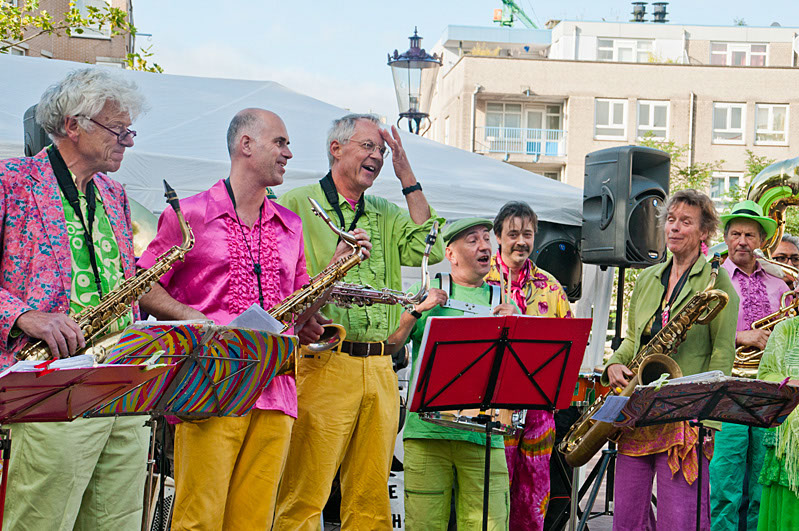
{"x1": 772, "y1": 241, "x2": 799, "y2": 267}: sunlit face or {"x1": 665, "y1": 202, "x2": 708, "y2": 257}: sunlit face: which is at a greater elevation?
{"x1": 665, "y1": 202, "x2": 708, "y2": 257}: sunlit face

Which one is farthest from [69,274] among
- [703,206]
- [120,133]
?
[703,206]

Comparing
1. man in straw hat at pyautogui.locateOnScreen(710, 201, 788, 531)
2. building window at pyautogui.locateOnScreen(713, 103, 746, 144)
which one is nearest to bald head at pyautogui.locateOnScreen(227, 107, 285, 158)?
man in straw hat at pyautogui.locateOnScreen(710, 201, 788, 531)

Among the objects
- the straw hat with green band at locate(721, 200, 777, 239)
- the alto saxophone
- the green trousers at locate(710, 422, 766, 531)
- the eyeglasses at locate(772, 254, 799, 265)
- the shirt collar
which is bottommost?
the green trousers at locate(710, 422, 766, 531)

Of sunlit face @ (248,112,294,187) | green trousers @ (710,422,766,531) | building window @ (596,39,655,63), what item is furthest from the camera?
building window @ (596,39,655,63)

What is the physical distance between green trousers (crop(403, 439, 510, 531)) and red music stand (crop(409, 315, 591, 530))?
0.45 m

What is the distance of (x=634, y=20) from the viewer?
4500 centimetres

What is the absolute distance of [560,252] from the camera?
26.5 feet

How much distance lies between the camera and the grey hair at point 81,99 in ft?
11.7

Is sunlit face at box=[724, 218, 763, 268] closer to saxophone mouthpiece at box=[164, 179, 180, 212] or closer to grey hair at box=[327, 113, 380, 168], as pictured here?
grey hair at box=[327, 113, 380, 168]

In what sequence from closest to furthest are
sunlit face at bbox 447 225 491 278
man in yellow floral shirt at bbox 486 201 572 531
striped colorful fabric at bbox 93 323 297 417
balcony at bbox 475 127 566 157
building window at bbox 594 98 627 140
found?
striped colorful fabric at bbox 93 323 297 417, sunlit face at bbox 447 225 491 278, man in yellow floral shirt at bbox 486 201 572 531, balcony at bbox 475 127 566 157, building window at bbox 594 98 627 140

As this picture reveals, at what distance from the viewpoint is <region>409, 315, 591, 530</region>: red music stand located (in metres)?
4.16

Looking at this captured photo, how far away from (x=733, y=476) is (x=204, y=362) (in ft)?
14.7

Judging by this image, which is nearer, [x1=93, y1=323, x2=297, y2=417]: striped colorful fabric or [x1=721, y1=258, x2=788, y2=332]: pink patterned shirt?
[x1=93, y1=323, x2=297, y2=417]: striped colorful fabric

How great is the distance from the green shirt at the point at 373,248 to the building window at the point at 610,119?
32172 millimetres
